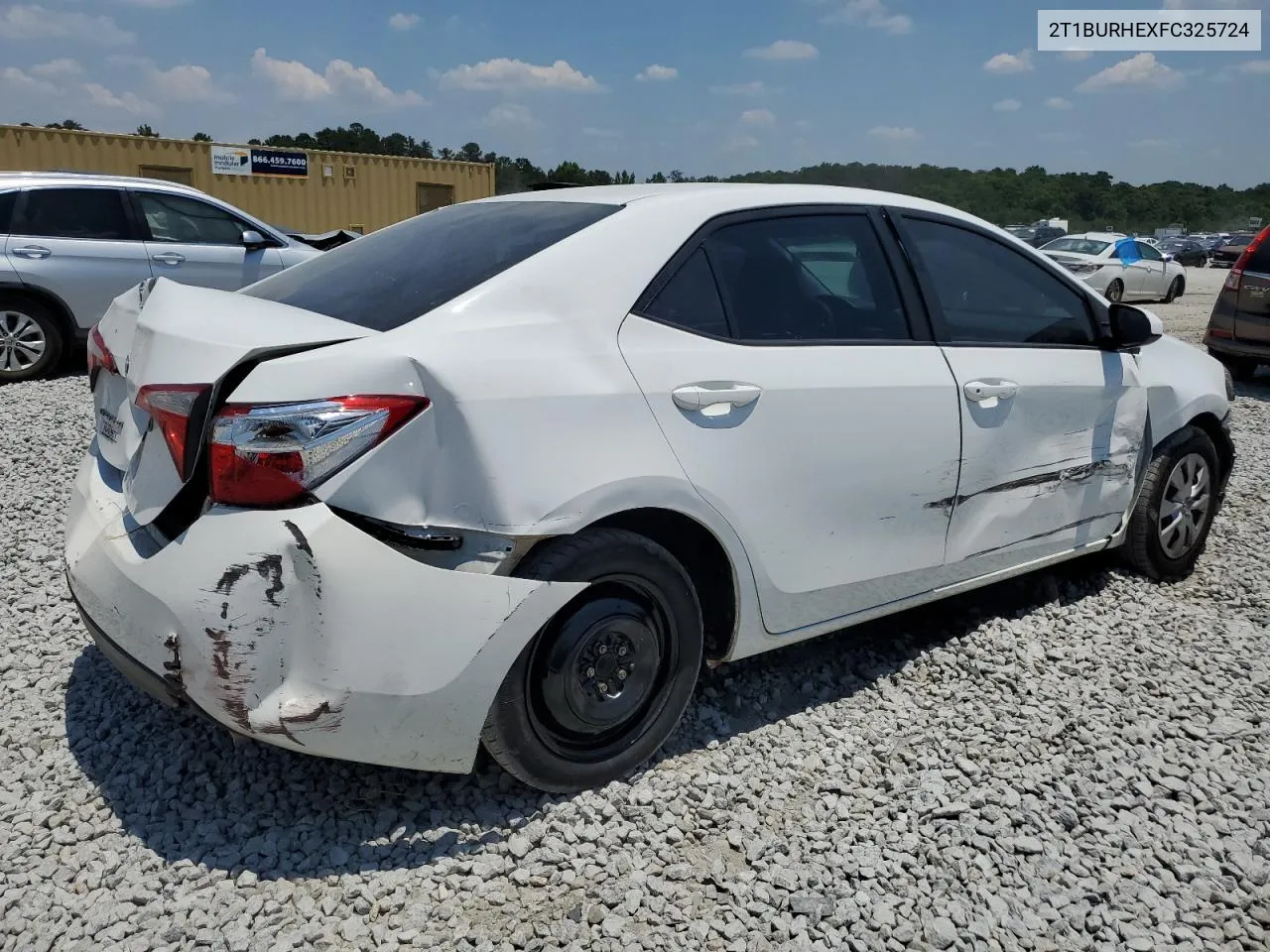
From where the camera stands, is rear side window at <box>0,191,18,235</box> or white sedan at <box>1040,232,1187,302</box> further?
white sedan at <box>1040,232,1187,302</box>

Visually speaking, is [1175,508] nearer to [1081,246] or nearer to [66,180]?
[66,180]

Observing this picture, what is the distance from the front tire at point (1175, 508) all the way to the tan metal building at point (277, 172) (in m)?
19.5

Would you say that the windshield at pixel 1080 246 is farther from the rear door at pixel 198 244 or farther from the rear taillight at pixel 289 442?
the rear taillight at pixel 289 442

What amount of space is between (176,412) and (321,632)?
622 millimetres

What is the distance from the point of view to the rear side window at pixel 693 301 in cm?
279

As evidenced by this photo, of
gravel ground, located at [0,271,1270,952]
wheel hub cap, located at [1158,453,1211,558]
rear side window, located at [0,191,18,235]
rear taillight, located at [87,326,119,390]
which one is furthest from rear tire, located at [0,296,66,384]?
wheel hub cap, located at [1158,453,1211,558]

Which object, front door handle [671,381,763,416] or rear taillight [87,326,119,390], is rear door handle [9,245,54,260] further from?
front door handle [671,381,763,416]

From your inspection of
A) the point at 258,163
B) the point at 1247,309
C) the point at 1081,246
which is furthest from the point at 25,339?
the point at 1081,246

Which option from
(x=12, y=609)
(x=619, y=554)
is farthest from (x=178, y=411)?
(x=12, y=609)

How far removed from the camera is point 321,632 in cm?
226

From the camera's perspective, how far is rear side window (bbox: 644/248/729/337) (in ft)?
9.17

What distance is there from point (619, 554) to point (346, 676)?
2.38 feet

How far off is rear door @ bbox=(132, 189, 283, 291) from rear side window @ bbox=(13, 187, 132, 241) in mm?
195

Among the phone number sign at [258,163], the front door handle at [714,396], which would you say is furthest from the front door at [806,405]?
the phone number sign at [258,163]
